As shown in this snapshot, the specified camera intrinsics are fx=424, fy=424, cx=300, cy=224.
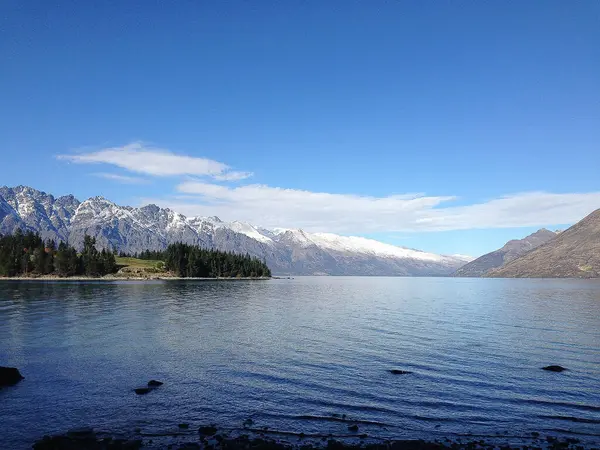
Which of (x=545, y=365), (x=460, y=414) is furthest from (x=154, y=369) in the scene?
(x=545, y=365)

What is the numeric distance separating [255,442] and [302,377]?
18.2 metres

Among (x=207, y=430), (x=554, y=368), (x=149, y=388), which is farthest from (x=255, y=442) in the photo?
(x=554, y=368)

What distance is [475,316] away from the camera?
368 ft

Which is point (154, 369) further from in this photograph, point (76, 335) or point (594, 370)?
point (594, 370)

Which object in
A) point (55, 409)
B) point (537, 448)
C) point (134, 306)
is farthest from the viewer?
point (134, 306)

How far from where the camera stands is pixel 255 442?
30438 mm

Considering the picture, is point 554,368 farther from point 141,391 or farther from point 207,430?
point 141,391

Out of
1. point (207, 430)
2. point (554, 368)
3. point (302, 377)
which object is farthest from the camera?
point (554, 368)

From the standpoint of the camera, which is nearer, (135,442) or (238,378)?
(135,442)

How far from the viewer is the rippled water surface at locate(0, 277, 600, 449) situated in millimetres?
35531

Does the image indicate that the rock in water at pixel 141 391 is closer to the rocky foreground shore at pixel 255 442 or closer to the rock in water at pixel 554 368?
the rocky foreground shore at pixel 255 442

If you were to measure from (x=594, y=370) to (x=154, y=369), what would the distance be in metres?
55.1

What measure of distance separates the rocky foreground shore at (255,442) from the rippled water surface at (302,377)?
1.71m

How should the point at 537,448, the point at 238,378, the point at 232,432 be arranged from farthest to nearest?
the point at 238,378 < the point at 232,432 < the point at 537,448
